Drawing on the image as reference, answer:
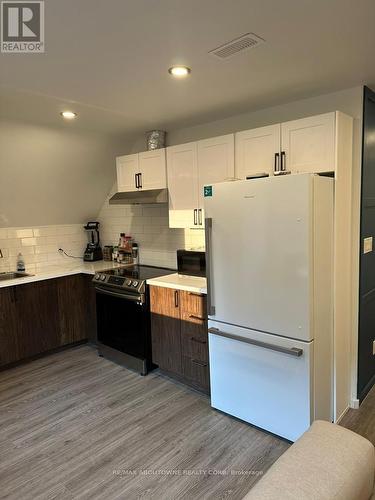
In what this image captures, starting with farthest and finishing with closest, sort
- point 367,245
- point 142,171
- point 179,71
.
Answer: point 142,171 < point 367,245 < point 179,71

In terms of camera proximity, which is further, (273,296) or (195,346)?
(195,346)

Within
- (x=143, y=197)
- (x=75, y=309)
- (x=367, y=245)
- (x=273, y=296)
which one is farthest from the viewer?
(x=75, y=309)

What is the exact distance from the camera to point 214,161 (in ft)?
9.87

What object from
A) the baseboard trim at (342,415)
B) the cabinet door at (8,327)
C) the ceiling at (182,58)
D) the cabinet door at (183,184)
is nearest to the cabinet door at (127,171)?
the cabinet door at (183,184)

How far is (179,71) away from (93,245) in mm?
3018

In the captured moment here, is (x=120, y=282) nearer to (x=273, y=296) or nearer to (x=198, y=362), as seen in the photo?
(x=198, y=362)

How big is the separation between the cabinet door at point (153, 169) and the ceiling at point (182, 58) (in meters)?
0.46

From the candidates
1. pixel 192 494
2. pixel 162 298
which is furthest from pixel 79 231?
pixel 192 494

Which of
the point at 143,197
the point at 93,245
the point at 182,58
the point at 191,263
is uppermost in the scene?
the point at 182,58

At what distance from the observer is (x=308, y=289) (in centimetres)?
217

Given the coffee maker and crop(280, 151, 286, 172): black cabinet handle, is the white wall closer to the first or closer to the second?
the coffee maker

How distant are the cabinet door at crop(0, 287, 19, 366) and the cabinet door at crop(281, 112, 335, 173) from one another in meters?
2.91

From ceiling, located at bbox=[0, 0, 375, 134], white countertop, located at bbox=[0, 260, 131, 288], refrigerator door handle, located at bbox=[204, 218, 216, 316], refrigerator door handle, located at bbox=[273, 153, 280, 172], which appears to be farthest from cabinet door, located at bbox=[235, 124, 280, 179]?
white countertop, located at bbox=[0, 260, 131, 288]

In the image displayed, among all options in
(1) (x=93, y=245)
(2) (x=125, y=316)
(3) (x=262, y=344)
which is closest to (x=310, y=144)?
(3) (x=262, y=344)
